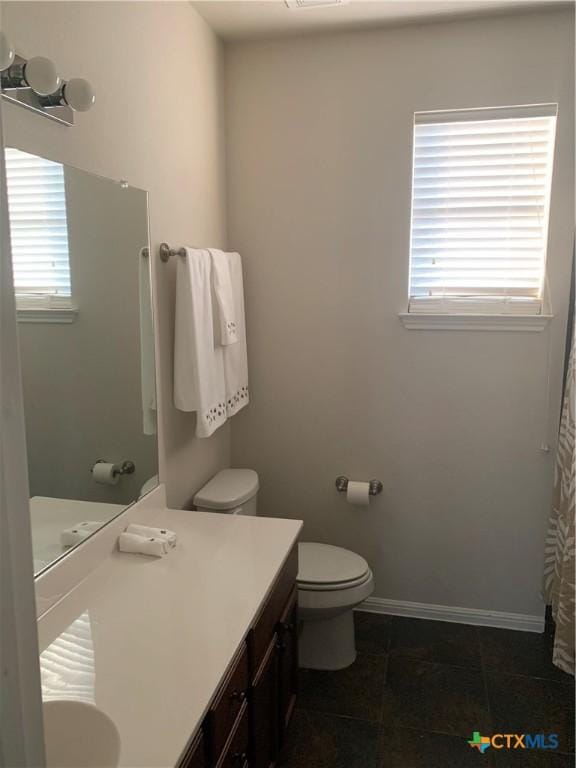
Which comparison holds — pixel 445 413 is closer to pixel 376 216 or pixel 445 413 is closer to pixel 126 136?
pixel 376 216

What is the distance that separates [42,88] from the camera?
3.66 ft

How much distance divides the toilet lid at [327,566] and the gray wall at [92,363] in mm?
796

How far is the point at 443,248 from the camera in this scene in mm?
2541

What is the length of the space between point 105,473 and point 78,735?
0.77 metres

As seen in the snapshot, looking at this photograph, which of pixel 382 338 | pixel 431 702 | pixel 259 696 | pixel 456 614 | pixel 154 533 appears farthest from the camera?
pixel 456 614

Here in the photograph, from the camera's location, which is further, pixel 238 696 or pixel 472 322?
pixel 472 322

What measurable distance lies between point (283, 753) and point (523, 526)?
139 cm

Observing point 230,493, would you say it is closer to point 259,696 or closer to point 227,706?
point 259,696

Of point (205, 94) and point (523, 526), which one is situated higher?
point (205, 94)

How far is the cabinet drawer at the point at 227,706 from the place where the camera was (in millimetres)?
1218

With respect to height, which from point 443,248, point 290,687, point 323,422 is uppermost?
point 443,248

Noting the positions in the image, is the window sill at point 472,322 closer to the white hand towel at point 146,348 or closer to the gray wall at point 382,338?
the gray wall at point 382,338

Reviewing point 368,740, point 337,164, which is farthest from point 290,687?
point 337,164

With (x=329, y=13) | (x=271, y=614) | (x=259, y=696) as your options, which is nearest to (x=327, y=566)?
(x=271, y=614)
